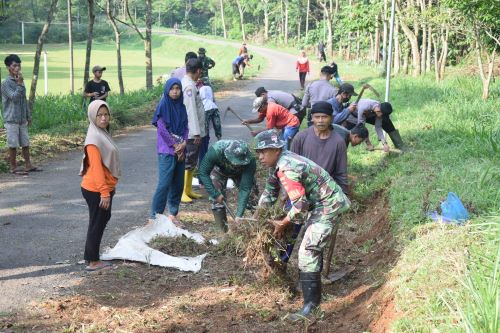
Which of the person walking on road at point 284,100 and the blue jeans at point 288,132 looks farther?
the person walking on road at point 284,100

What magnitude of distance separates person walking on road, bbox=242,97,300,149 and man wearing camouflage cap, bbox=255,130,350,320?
3.81 m

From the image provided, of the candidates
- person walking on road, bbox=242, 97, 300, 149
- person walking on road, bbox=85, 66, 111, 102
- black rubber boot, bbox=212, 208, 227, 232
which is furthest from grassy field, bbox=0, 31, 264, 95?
black rubber boot, bbox=212, 208, 227, 232

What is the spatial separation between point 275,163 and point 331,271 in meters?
2.12

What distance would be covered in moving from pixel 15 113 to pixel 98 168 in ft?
15.3

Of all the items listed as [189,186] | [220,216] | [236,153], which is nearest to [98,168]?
[236,153]

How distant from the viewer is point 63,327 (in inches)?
198

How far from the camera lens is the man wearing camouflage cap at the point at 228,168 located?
22.1 feet

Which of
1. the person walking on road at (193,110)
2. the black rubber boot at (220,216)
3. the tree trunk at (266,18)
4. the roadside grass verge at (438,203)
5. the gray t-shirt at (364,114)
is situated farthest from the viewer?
the tree trunk at (266,18)

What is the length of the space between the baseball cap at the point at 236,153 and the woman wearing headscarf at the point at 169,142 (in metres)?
1.00

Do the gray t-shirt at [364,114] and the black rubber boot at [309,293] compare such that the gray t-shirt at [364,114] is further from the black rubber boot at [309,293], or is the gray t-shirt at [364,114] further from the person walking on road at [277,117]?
the black rubber boot at [309,293]

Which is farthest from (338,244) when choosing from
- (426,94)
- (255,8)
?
(255,8)

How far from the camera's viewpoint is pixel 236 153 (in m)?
6.68

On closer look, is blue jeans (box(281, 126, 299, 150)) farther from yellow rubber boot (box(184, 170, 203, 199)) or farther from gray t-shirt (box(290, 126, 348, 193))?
gray t-shirt (box(290, 126, 348, 193))

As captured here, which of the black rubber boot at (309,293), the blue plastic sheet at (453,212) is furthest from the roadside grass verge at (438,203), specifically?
the black rubber boot at (309,293)
